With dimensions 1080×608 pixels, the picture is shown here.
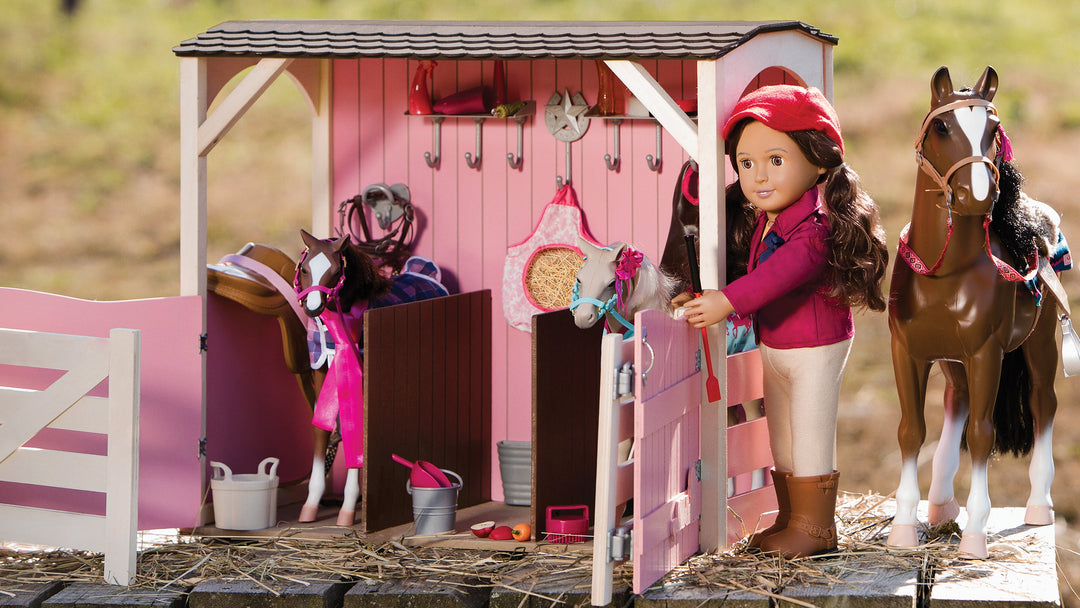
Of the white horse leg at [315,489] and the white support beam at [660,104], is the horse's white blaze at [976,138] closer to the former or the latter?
the white support beam at [660,104]

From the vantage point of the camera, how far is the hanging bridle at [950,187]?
471cm

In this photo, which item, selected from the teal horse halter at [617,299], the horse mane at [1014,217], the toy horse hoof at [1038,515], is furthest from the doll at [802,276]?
the toy horse hoof at [1038,515]

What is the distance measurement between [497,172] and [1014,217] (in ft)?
8.17

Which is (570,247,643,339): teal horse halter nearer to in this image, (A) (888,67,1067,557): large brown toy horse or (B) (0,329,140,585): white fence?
(A) (888,67,1067,557): large brown toy horse

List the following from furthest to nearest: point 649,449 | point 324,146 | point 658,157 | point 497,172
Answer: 1. point 324,146
2. point 497,172
3. point 658,157
4. point 649,449

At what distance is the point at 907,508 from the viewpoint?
17.1ft

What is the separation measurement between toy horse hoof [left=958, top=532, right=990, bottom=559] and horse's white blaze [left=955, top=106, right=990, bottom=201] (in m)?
1.36

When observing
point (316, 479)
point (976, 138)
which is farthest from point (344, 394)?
point (976, 138)

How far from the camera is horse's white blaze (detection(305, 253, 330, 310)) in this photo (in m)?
5.48

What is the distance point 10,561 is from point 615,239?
3.01 meters

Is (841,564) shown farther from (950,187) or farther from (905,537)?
(950,187)

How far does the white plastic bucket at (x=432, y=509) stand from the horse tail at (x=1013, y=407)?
2.36 meters

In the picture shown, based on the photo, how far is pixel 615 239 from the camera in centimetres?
632

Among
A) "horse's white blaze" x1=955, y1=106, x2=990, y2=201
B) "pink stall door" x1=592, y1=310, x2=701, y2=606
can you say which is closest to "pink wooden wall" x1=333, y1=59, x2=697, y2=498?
"pink stall door" x1=592, y1=310, x2=701, y2=606
